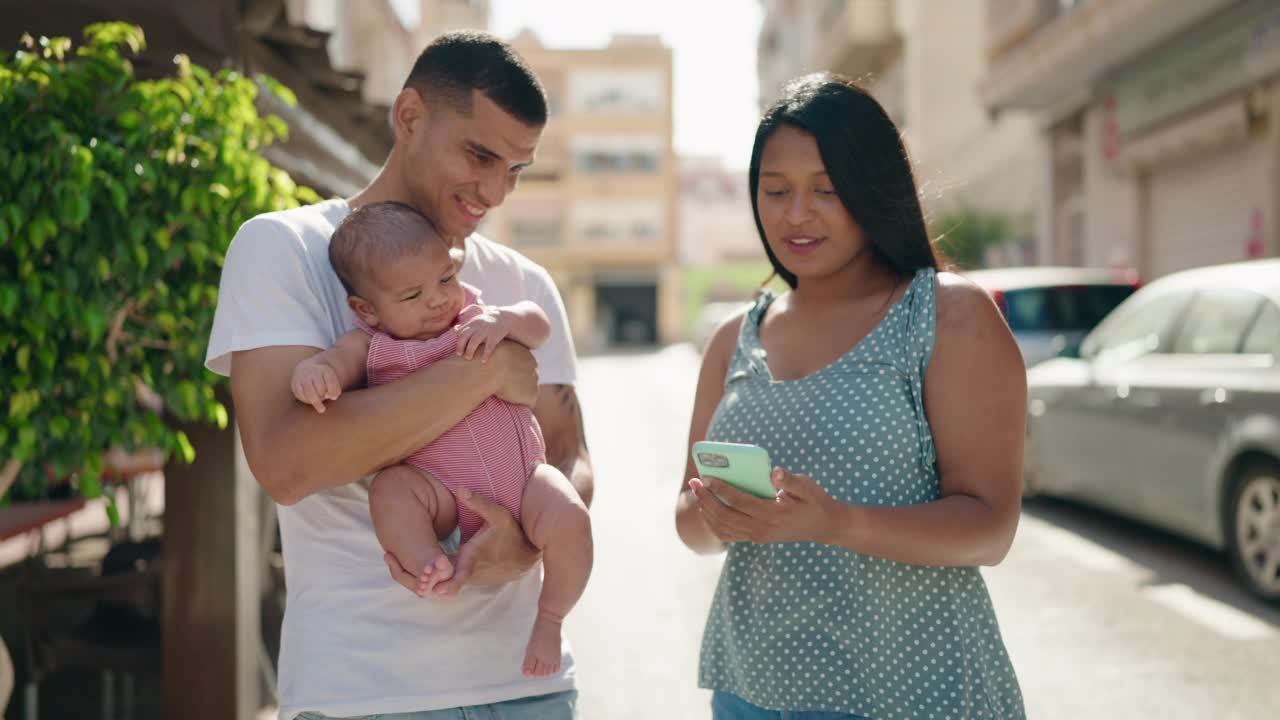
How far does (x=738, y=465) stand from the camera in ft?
6.38

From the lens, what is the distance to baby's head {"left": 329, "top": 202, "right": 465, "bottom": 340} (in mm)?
1898

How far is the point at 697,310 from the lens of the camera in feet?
198

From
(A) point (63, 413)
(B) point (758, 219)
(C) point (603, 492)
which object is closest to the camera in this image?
(B) point (758, 219)

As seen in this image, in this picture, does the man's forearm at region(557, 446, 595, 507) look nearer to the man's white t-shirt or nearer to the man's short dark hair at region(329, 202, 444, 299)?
the man's white t-shirt

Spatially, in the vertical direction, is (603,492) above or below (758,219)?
below

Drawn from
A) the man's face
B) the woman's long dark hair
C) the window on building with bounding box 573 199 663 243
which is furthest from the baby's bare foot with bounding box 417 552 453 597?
the window on building with bounding box 573 199 663 243

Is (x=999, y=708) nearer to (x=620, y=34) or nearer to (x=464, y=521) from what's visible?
(x=464, y=521)

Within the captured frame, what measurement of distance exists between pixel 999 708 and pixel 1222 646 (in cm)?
395

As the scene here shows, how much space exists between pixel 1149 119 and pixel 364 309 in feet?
56.1

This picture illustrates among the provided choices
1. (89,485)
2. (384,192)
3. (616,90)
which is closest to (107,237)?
(89,485)

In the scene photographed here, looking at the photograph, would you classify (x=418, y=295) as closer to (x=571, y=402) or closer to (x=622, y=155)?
(x=571, y=402)

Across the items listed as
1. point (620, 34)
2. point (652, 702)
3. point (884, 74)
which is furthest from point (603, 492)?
point (620, 34)

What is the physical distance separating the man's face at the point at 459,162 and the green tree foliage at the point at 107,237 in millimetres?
1285

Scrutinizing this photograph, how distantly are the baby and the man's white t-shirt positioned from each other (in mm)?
50
